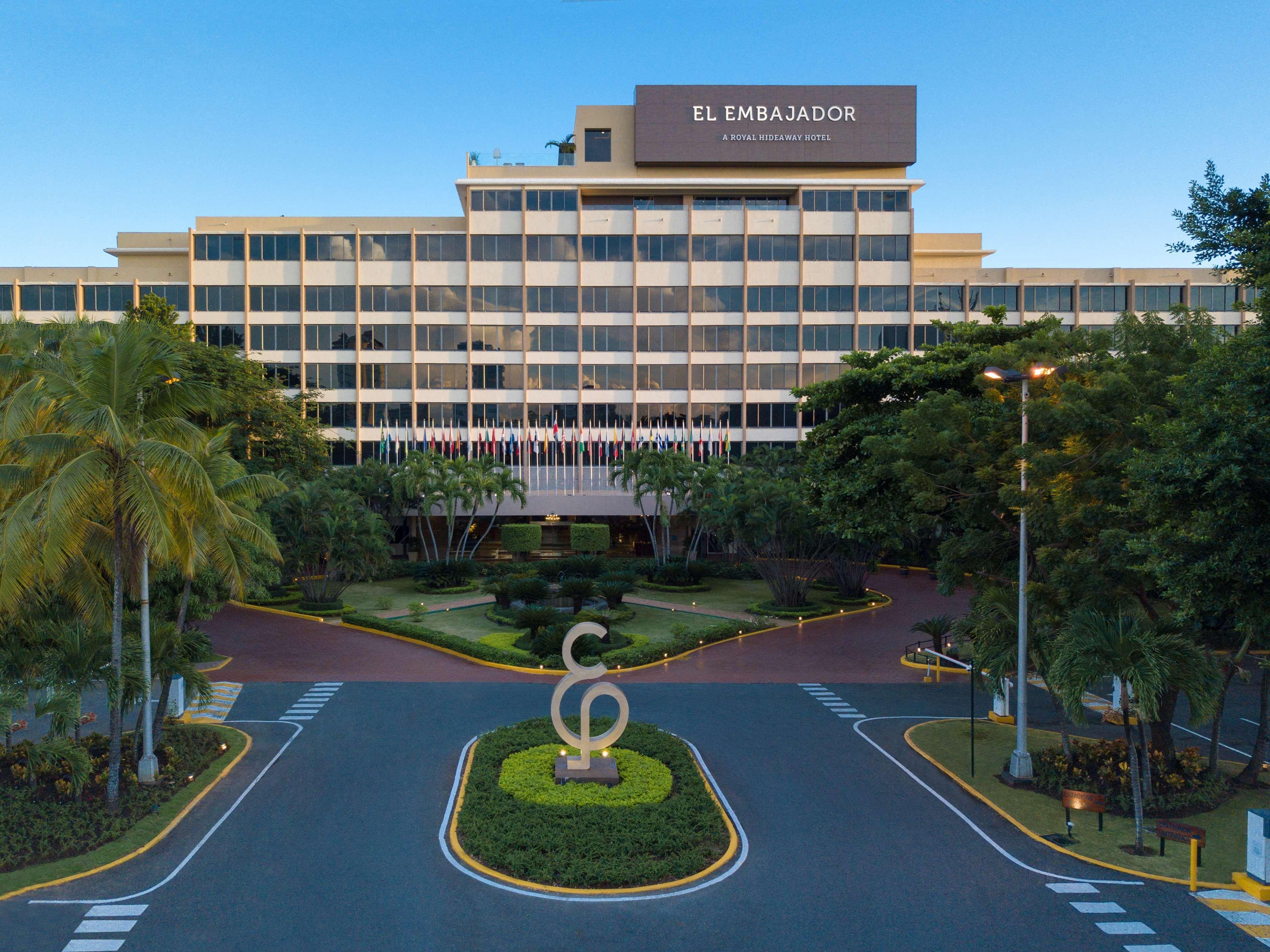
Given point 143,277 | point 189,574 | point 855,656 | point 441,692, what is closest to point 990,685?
point 855,656

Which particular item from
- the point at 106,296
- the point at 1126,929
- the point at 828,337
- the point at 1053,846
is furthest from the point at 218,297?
the point at 1126,929

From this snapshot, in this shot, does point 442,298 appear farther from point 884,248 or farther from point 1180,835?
point 1180,835

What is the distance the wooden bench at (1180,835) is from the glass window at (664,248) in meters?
58.5

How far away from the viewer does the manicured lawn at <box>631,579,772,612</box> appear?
4544 cm

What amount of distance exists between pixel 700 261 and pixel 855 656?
42858mm

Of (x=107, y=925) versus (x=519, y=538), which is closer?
(x=107, y=925)

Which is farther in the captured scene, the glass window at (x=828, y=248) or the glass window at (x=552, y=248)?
the glass window at (x=828, y=248)

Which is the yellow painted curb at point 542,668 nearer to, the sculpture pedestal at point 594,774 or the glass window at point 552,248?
the sculpture pedestal at point 594,774

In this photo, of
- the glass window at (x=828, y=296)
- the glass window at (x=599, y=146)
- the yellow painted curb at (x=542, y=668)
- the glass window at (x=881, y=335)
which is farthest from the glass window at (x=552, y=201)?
the yellow painted curb at (x=542, y=668)

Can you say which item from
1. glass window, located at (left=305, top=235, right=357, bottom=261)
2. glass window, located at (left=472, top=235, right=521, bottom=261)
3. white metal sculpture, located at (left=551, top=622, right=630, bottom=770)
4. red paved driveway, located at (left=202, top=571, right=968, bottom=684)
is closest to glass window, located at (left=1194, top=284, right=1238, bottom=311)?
glass window, located at (left=472, top=235, right=521, bottom=261)

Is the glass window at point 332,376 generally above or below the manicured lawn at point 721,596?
above

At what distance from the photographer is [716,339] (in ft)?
229

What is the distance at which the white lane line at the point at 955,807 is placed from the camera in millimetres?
14852

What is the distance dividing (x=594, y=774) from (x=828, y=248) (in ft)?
192
